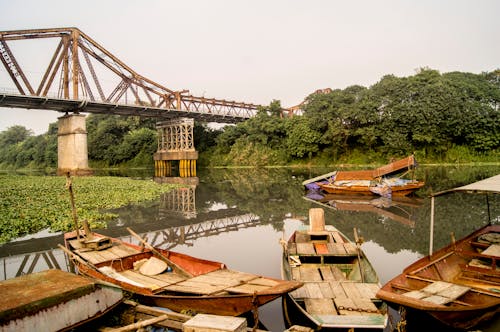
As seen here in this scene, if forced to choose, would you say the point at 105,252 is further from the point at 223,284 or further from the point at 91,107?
the point at 91,107

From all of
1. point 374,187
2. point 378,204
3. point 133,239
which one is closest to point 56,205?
point 133,239

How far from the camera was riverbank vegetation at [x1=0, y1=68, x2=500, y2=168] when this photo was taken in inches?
1469

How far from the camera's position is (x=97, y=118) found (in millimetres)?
73688

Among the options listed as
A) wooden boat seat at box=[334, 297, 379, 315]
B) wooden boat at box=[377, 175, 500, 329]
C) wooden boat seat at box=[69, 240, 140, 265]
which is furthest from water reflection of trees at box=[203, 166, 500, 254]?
wooden boat seat at box=[69, 240, 140, 265]

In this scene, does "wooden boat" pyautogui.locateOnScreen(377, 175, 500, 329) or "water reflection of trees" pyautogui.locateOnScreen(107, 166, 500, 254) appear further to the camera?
"water reflection of trees" pyautogui.locateOnScreen(107, 166, 500, 254)

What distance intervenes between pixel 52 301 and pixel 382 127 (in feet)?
132

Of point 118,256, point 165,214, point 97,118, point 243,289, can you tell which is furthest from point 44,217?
point 97,118

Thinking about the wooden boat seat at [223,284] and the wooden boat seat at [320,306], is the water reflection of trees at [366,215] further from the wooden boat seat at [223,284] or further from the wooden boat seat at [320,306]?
the wooden boat seat at [223,284]

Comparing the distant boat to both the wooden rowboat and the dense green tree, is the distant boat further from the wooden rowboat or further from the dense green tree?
the dense green tree

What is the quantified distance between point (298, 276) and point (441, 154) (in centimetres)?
3889

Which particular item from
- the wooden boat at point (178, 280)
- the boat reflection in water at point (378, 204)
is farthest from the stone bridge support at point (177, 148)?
the wooden boat at point (178, 280)

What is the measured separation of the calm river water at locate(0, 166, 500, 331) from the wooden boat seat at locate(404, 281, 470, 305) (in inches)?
14.9

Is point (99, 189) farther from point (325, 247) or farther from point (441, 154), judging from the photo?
point (441, 154)

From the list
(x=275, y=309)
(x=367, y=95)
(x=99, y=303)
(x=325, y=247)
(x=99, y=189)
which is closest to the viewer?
(x=99, y=303)
